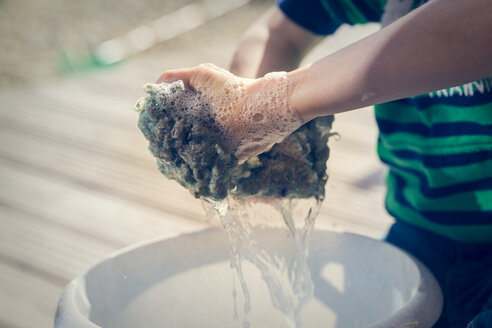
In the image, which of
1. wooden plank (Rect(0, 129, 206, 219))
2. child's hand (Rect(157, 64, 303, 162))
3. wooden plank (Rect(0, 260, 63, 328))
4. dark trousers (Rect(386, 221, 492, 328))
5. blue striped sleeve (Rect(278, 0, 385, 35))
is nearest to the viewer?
child's hand (Rect(157, 64, 303, 162))

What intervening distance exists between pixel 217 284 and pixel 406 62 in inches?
20.2

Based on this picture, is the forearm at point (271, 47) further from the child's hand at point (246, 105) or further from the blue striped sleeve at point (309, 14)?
the child's hand at point (246, 105)

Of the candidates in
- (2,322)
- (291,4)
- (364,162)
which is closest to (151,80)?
(364,162)

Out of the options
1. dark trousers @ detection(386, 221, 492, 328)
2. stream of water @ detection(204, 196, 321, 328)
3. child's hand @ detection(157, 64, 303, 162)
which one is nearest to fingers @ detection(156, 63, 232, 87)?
child's hand @ detection(157, 64, 303, 162)

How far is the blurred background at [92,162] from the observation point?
1503 millimetres

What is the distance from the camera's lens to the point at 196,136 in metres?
0.66

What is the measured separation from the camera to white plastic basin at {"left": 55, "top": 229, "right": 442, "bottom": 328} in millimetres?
824

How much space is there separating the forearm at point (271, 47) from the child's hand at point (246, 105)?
264mm

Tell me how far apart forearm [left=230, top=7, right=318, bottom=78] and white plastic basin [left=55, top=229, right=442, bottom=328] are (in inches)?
10.9

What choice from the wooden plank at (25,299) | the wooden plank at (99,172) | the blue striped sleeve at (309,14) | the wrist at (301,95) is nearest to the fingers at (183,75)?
the wrist at (301,95)

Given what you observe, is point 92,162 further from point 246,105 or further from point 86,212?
point 246,105

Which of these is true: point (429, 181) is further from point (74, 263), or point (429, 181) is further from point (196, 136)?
point (74, 263)

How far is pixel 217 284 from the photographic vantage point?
93cm

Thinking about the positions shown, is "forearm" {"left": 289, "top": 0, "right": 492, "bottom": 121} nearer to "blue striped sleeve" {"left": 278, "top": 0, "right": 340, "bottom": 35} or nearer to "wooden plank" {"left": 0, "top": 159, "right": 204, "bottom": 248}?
"blue striped sleeve" {"left": 278, "top": 0, "right": 340, "bottom": 35}
